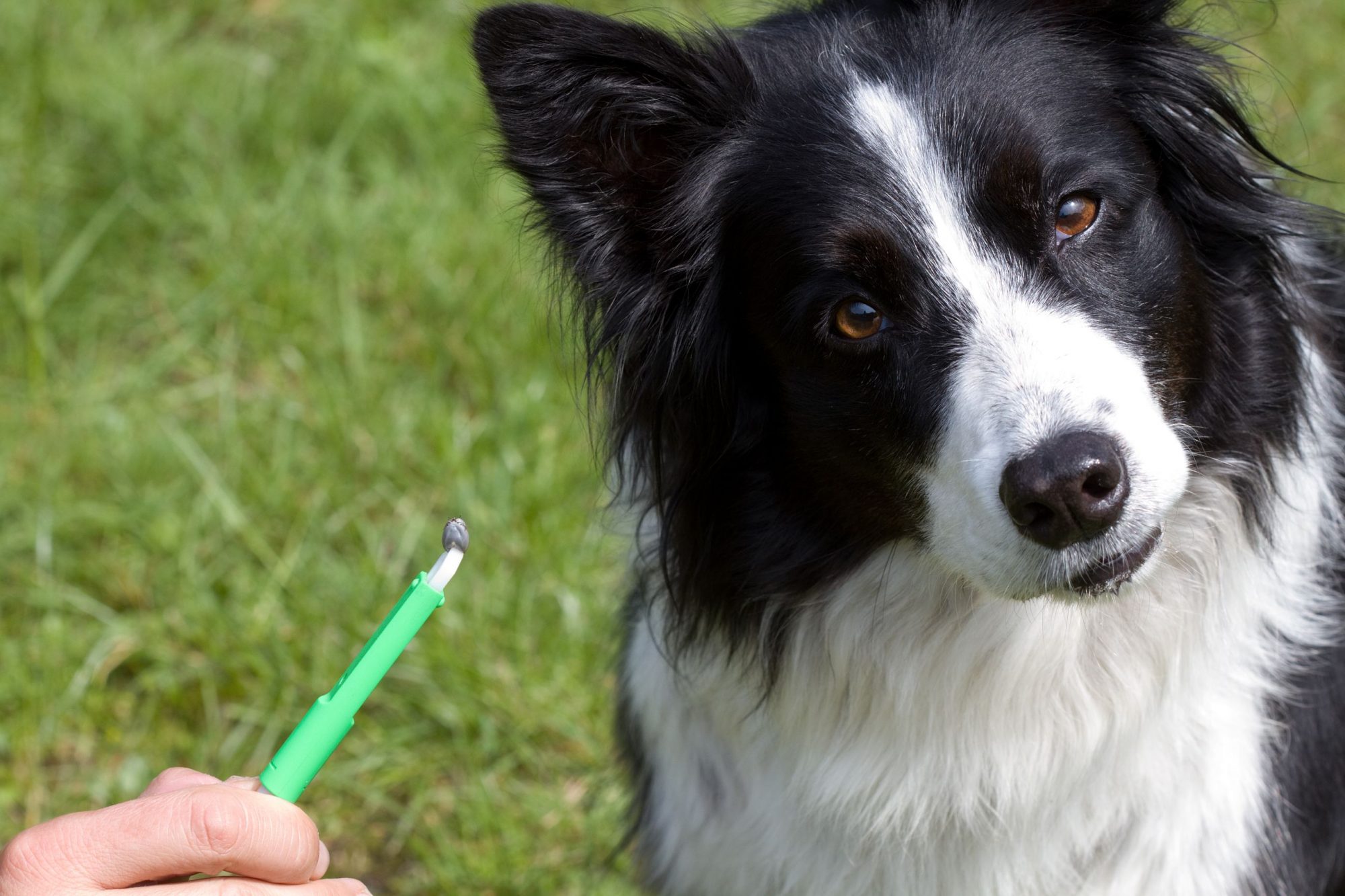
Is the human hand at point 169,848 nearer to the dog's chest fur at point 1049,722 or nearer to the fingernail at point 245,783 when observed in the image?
the fingernail at point 245,783

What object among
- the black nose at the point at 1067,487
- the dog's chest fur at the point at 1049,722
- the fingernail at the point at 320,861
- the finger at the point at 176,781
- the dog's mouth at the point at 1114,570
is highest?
the black nose at the point at 1067,487

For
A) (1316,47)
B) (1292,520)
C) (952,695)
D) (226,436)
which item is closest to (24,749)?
(226,436)

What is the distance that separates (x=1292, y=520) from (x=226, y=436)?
3.14 metres

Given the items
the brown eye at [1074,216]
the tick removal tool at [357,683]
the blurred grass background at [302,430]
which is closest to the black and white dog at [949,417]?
the brown eye at [1074,216]

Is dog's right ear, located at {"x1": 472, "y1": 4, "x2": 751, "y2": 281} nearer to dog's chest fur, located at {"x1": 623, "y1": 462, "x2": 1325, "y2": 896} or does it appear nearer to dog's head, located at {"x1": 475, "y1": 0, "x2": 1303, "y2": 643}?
dog's head, located at {"x1": 475, "y1": 0, "x2": 1303, "y2": 643}

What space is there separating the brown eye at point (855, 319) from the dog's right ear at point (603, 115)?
330mm

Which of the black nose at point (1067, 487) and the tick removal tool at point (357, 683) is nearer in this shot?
the tick removal tool at point (357, 683)

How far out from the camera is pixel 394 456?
4332mm

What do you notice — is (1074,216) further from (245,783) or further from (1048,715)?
(245,783)

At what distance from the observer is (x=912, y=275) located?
229 cm

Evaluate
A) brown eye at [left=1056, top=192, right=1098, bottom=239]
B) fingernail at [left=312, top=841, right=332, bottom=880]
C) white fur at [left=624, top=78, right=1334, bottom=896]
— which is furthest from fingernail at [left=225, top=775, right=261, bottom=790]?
brown eye at [left=1056, top=192, right=1098, bottom=239]

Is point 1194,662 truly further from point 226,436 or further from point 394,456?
point 226,436

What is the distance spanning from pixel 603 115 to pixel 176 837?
1.40 metres

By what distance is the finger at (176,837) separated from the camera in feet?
4.93
